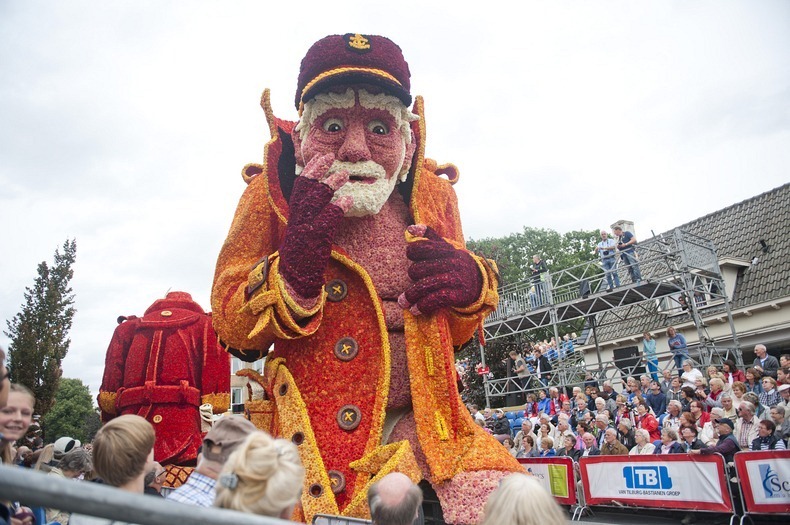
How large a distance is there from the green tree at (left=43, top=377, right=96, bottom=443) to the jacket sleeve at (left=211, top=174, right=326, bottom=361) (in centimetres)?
4042

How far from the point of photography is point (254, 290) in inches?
150

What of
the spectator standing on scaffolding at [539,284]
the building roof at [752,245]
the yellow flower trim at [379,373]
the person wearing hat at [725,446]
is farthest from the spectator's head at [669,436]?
the building roof at [752,245]

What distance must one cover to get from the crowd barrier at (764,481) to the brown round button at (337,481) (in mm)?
4212

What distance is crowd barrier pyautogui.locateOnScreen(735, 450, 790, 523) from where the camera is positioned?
17.7ft

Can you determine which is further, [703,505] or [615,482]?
[615,482]

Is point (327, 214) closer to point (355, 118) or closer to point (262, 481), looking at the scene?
point (355, 118)

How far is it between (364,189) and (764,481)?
4743 mm

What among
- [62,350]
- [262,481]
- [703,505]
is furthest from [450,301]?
[62,350]

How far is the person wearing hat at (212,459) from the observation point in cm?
212

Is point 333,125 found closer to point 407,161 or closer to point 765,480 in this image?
point 407,161

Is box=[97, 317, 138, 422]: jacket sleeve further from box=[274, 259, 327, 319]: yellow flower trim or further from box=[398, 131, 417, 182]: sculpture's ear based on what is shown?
box=[398, 131, 417, 182]: sculpture's ear

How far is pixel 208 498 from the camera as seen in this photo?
2.11 m

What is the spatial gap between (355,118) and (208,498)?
112 inches

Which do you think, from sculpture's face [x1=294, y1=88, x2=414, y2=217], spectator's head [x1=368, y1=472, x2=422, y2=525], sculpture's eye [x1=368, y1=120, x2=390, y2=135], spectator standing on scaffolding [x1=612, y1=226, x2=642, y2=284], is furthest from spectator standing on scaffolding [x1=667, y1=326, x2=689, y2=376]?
spectator's head [x1=368, y1=472, x2=422, y2=525]
